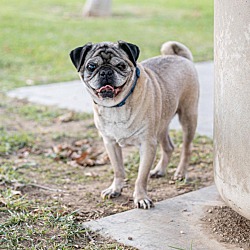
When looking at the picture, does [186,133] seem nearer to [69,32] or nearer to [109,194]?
[109,194]

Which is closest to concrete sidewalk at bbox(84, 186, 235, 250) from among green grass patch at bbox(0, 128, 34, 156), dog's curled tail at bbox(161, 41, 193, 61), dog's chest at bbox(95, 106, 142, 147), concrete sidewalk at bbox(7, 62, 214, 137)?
dog's chest at bbox(95, 106, 142, 147)

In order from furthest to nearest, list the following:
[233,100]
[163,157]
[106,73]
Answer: [163,157] < [106,73] < [233,100]

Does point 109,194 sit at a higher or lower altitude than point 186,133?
lower

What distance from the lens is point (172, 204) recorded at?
4273 mm

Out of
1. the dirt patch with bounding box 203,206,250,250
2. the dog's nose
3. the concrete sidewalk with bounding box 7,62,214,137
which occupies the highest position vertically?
the dog's nose

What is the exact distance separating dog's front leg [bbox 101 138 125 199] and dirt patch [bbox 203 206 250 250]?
2.69 feet

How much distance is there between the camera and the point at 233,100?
3375mm

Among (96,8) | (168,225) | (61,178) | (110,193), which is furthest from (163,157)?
(96,8)

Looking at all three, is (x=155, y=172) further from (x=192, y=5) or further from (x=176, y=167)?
(x=192, y=5)

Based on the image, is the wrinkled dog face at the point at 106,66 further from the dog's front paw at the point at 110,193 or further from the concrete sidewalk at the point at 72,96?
the concrete sidewalk at the point at 72,96

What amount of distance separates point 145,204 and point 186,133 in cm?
106

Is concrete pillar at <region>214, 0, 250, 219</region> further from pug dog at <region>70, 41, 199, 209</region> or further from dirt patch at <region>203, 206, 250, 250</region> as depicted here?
pug dog at <region>70, 41, 199, 209</region>

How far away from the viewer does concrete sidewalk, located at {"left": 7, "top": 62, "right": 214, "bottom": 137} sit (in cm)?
725

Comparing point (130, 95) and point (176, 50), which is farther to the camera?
point (176, 50)
